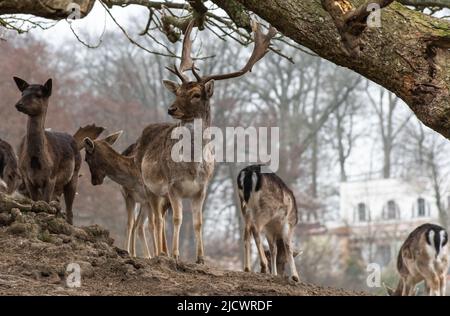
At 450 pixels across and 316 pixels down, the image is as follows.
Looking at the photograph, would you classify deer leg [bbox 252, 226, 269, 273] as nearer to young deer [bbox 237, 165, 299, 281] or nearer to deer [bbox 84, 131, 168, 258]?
young deer [bbox 237, 165, 299, 281]

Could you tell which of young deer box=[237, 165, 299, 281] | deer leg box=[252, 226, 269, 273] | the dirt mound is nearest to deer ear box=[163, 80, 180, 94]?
the dirt mound

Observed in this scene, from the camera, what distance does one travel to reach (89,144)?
47.0 feet

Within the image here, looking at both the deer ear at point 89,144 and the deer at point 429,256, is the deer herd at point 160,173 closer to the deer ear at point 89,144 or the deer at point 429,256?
the deer ear at point 89,144

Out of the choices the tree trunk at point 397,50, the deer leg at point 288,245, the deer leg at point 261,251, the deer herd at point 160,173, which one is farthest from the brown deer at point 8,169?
the tree trunk at point 397,50

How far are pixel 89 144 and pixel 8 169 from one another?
1.19 m

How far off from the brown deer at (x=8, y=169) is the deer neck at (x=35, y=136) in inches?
55.3

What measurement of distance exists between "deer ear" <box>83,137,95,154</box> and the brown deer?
3.25 ft
